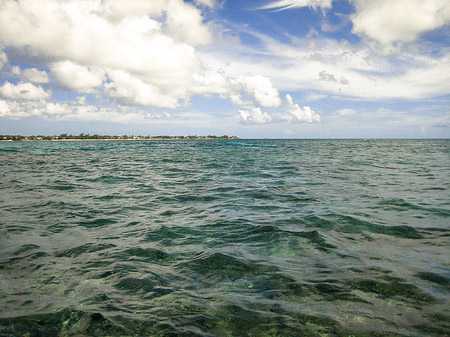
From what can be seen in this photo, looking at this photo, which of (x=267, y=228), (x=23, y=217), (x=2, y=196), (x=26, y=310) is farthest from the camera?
(x=2, y=196)

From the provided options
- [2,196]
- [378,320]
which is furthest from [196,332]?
[2,196]

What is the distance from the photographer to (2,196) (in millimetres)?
11734

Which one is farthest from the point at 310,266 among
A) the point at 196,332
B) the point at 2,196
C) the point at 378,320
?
the point at 2,196

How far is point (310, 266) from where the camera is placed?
5.27 m

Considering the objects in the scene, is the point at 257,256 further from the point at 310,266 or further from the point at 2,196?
the point at 2,196

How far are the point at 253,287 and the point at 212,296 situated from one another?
714mm

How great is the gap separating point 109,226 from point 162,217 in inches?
62.9

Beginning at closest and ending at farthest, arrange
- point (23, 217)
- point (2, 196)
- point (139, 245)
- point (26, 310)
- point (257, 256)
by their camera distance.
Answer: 1. point (26, 310)
2. point (257, 256)
3. point (139, 245)
4. point (23, 217)
5. point (2, 196)

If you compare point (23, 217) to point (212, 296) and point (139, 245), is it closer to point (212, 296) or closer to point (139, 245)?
point (139, 245)

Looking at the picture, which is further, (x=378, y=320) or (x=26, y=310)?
(x=26, y=310)

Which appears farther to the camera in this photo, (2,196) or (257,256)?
(2,196)

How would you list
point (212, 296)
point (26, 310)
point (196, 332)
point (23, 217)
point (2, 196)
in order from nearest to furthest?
point (196, 332) → point (26, 310) → point (212, 296) → point (23, 217) → point (2, 196)

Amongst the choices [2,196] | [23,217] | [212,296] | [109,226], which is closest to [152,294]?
[212,296]

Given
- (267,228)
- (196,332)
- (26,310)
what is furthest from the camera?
(267,228)
